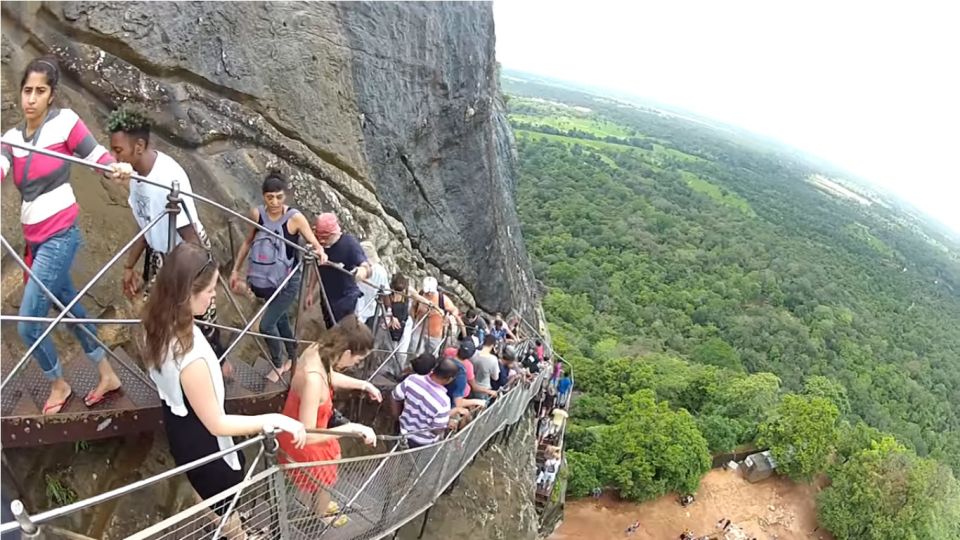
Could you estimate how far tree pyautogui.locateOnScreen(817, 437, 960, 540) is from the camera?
20.5 metres

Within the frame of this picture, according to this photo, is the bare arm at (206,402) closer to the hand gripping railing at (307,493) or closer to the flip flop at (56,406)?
the hand gripping railing at (307,493)

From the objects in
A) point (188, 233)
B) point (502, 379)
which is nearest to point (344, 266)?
point (188, 233)

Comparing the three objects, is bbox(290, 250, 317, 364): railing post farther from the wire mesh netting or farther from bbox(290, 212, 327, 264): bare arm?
the wire mesh netting

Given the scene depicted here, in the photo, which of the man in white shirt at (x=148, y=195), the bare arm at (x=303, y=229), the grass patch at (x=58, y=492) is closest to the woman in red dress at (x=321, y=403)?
the man in white shirt at (x=148, y=195)

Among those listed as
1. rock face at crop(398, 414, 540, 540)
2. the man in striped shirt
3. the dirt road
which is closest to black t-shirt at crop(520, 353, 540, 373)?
rock face at crop(398, 414, 540, 540)

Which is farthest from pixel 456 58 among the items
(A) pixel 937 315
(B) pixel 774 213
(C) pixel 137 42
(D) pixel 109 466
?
(B) pixel 774 213

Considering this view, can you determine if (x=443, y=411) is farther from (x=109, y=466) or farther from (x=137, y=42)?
(x=137, y=42)

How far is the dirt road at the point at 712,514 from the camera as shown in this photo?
19.9 metres

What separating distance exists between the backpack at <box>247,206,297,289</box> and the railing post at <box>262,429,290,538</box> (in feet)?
6.63

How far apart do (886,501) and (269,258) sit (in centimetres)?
2333

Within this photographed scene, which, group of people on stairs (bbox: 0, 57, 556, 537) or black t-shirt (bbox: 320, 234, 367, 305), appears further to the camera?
black t-shirt (bbox: 320, 234, 367, 305)

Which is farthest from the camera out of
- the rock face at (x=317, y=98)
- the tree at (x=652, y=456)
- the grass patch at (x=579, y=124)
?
the grass patch at (x=579, y=124)

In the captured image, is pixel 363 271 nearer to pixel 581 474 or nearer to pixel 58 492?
pixel 58 492

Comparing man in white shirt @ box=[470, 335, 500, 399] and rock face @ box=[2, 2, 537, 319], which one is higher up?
rock face @ box=[2, 2, 537, 319]
